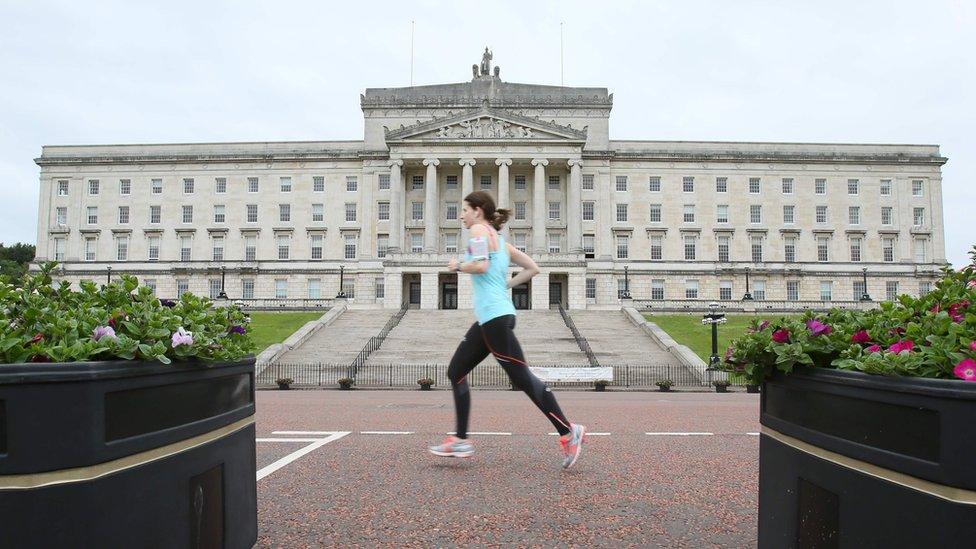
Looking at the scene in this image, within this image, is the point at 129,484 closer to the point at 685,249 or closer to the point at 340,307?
the point at 340,307

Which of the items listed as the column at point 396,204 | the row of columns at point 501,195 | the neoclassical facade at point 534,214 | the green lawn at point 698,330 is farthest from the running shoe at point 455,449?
the neoclassical facade at point 534,214

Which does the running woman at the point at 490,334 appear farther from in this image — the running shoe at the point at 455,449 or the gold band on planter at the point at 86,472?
the gold band on planter at the point at 86,472

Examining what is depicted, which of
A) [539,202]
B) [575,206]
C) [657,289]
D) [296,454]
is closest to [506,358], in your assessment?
[296,454]

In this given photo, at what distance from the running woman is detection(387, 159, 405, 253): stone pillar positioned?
2223 inches

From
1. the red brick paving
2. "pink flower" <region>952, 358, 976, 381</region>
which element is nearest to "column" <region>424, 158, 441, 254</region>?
the red brick paving

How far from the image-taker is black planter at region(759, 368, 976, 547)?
204 centimetres

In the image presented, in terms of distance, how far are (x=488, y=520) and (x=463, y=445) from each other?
1.87 metres

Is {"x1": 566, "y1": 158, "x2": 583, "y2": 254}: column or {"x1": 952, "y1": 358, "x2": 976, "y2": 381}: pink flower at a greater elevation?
{"x1": 566, "y1": 158, "x2": 583, "y2": 254}: column

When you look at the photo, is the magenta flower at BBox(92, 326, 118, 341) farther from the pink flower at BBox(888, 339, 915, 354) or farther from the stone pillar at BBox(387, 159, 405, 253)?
the stone pillar at BBox(387, 159, 405, 253)

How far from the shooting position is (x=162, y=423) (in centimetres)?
262

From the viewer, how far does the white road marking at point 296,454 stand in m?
5.90

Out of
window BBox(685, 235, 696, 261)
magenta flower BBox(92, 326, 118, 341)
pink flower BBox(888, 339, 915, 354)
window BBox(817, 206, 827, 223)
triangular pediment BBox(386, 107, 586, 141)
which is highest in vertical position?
triangular pediment BBox(386, 107, 586, 141)

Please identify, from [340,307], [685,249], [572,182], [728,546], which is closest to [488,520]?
[728,546]

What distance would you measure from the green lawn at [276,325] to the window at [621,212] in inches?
1177
